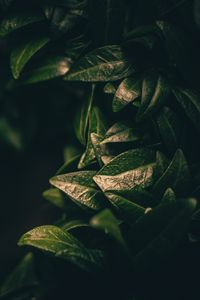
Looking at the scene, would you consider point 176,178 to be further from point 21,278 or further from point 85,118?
point 21,278

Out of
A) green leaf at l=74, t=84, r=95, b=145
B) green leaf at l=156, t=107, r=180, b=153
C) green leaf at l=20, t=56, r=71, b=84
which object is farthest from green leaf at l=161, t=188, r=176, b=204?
green leaf at l=20, t=56, r=71, b=84

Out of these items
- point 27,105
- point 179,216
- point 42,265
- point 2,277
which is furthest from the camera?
point 2,277

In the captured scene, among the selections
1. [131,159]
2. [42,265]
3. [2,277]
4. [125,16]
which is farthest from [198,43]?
[2,277]

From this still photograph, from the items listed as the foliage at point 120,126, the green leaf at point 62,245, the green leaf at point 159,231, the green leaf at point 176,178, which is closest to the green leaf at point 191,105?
the foliage at point 120,126

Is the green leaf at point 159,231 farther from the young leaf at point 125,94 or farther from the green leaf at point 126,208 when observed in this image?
the young leaf at point 125,94

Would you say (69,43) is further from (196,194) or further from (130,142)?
(196,194)

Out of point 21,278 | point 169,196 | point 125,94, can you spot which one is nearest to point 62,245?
point 169,196

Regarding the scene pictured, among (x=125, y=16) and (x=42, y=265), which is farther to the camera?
(x=42, y=265)
